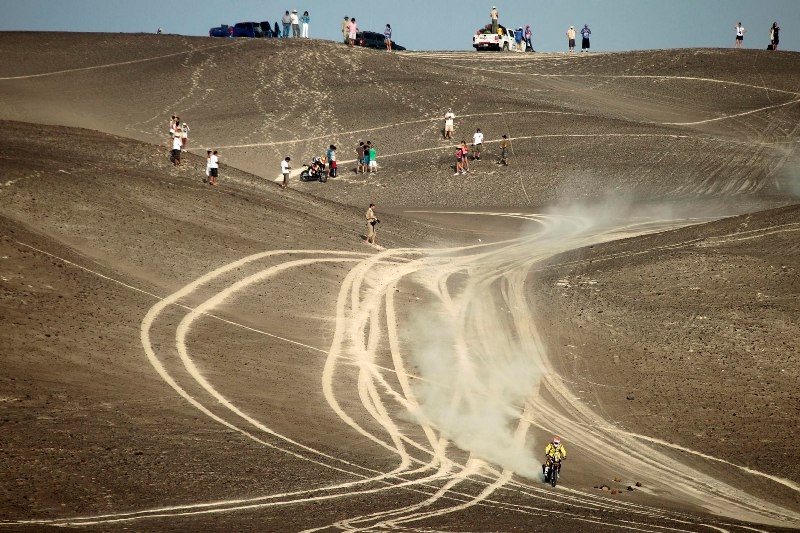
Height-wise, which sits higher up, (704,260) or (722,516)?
(704,260)

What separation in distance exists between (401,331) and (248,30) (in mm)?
53069

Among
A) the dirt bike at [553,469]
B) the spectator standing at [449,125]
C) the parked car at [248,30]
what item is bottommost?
the dirt bike at [553,469]

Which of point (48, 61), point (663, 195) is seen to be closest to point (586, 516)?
point (663, 195)

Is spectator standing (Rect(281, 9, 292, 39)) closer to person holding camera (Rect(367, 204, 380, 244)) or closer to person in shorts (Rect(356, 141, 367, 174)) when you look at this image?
person in shorts (Rect(356, 141, 367, 174))

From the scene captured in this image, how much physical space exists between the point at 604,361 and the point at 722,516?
8479 millimetres

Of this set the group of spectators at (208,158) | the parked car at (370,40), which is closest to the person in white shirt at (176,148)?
the group of spectators at (208,158)

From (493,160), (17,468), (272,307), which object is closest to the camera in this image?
(17,468)

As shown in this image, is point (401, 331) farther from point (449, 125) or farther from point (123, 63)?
point (123, 63)

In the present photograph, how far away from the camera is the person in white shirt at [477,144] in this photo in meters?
51.4

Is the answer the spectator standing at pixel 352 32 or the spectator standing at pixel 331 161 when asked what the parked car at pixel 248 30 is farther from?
the spectator standing at pixel 331 161

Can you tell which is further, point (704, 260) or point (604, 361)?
point (704, 260)

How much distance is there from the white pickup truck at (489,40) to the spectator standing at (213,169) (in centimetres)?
4265

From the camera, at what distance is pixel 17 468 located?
15289 millimetres

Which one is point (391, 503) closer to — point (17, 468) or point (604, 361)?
point (17, 468)
